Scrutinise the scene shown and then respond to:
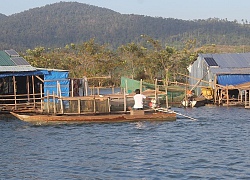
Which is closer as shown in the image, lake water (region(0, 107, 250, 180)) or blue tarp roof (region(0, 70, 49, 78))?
lake water (region(0, 107, 250, 180))

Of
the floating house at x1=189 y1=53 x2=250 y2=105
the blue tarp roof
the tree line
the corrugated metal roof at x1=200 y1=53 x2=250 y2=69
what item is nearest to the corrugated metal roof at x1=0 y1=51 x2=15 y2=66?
the blue tarp roof

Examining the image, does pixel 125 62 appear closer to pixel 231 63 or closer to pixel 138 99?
pixel 231 63

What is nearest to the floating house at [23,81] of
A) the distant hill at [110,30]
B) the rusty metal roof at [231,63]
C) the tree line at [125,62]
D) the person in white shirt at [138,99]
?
the person in white shirt at [138,99]

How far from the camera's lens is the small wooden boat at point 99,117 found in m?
23.3

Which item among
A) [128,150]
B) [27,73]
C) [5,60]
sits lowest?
[128,150]

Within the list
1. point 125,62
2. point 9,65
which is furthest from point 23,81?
point 125,62

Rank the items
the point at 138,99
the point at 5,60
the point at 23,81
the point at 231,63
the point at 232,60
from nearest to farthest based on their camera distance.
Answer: the point at 138,99 < the point at 5,60 < the point at 23,81 < the point at 231,63 < the point at 232,60

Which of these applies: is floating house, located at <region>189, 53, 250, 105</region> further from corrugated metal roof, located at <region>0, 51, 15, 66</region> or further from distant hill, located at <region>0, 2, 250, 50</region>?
distant hill, located at <region>0, 2, 250, 50</region>

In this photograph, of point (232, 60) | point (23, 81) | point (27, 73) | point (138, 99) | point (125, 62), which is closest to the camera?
point (138, 99)

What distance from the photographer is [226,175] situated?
13.6 metres

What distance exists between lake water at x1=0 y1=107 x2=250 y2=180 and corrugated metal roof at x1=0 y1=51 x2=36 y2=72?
390cm

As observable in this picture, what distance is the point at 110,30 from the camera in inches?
7313

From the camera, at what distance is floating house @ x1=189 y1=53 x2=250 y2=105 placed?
35281mm

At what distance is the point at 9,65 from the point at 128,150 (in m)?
15.0
